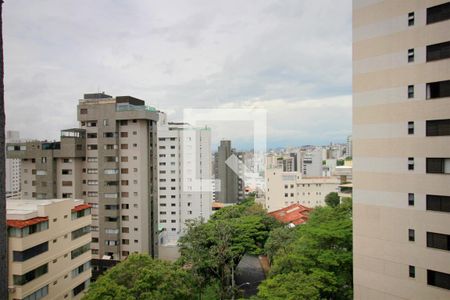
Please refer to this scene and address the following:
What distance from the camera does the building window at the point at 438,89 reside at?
5270 millimetres

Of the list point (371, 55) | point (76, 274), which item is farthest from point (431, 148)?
point (76, 274)

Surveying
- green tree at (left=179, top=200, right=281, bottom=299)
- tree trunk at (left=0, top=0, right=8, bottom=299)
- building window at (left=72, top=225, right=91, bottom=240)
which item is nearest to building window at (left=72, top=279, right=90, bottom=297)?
building window at (left=72, top=225, right=91, bottom=240)

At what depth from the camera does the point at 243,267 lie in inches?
624

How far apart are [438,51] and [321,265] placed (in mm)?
5859

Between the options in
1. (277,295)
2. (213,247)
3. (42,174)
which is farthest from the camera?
(42,174)

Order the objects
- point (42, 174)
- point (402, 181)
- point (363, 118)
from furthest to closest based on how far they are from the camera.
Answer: point (42, 174)
point (363, 118)
point (402, 181)

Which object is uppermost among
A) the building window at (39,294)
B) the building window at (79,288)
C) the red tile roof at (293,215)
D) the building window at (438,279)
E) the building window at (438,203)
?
the building window at (438,203)

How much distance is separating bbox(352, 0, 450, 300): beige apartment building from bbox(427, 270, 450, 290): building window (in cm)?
1

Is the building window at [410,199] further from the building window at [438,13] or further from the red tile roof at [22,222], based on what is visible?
the red tile roof at [22,222]

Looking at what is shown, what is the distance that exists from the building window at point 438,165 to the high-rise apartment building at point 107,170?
488 inches

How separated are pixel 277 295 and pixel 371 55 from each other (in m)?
5.52

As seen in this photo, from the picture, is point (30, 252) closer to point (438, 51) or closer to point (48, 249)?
point (48, 249)

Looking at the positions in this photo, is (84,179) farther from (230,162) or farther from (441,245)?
(441,245)

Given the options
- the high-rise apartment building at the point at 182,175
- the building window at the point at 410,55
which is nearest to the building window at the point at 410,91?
the building window at the point at 410,55
